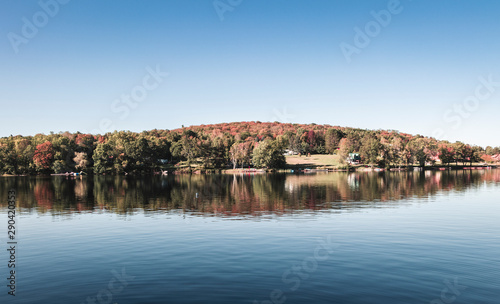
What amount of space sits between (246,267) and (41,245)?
65.5 feet

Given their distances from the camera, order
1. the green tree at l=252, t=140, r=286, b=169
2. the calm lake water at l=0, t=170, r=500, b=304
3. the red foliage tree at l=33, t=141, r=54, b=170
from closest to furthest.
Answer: the calm lake water at l=0, t=170, r=500, b=304, the red foliage tree at l=33, t=141, r=54, b=170, the green tree at l=252, t=140, r=286, b=169

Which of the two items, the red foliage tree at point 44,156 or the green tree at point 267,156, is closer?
the red foliage tree at point 44,156

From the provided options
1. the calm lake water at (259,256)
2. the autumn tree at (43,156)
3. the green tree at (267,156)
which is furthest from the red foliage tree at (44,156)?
the calm lake water at (259,256)

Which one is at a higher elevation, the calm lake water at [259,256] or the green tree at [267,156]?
the green tree at [267,156]

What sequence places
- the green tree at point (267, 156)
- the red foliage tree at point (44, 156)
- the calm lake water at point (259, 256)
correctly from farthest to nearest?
the green tree at point (267, 156) < the red foliage tree at point (44, 156) < the calm lake water at point (259, 256)

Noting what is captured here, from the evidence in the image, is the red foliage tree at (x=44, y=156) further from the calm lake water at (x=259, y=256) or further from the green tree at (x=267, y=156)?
the calm lake water at (x=259, y=256)

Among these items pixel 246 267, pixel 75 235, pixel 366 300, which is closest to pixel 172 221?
pixel 75 235

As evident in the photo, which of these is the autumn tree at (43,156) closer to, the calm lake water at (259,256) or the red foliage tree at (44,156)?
the red foliage tree at (44,156)

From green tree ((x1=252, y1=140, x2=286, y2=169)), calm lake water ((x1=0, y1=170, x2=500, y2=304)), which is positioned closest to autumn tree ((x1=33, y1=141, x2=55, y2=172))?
green tree ((x1=252, y1=140, x2=286, y2=169))

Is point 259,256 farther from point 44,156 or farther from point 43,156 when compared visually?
point 44,156

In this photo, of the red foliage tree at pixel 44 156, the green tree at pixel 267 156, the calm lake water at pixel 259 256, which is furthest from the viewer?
the green tree at pixel 267 156

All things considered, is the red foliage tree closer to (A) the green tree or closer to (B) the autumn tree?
(B) the autumn tree

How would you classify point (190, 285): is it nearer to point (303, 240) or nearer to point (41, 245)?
point (303, 240)

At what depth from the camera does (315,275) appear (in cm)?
2275
